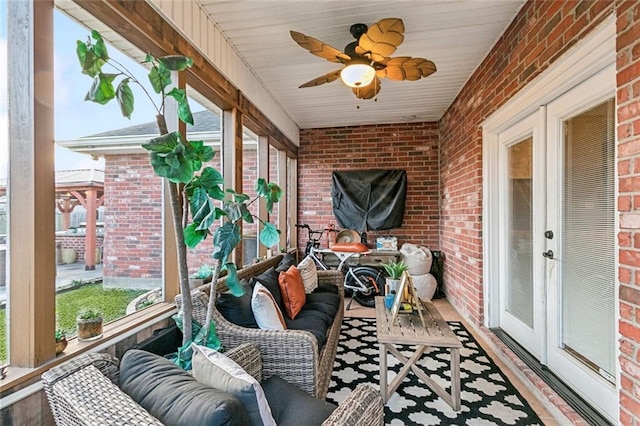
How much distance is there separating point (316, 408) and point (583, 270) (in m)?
1.89

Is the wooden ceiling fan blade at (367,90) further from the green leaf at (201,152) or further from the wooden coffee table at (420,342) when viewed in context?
the wooden coffee table at (420,342)

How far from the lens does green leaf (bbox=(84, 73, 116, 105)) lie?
118 cm

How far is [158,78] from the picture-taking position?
1307 mm

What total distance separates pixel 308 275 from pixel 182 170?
2139 millimetres

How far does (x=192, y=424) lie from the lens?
0.79 m

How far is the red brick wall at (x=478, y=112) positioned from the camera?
1.92 meters

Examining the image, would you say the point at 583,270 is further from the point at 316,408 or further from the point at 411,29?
the point at 411,29

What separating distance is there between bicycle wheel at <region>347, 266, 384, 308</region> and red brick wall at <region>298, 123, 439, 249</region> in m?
0.92

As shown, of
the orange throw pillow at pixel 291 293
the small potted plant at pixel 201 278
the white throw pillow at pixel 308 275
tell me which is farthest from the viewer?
the white throw pillow at pixel 308 275

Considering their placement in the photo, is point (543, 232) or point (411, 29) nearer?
point (543, 232)

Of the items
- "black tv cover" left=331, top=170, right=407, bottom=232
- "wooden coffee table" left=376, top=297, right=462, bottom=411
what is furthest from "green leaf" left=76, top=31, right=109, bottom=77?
"black tv cover" left=331, top=170, right=407, bottom=232

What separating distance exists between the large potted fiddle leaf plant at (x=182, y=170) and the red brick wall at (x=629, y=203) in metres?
1.66

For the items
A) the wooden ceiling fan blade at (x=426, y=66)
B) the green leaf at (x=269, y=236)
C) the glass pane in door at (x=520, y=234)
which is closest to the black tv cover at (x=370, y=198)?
the glass pane in door at (x=520, y=234)

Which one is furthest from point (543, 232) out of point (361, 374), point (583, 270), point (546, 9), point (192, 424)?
point (192, 424)
